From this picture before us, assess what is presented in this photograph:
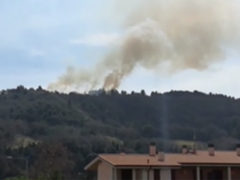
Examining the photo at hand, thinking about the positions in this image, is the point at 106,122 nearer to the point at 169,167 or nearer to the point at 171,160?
the point at 171,160

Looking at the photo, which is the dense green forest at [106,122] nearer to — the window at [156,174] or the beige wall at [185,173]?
the beige wall at [185,173]

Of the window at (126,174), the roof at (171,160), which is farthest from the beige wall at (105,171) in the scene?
the window at (126,174)

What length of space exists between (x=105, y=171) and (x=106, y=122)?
107 meters

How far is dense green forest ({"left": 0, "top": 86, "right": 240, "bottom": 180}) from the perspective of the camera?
389ft

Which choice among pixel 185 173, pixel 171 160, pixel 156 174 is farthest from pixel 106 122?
pixel 156 174

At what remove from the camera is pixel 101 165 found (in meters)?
59.9

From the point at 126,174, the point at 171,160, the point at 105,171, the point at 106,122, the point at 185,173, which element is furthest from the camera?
the point at 106,122

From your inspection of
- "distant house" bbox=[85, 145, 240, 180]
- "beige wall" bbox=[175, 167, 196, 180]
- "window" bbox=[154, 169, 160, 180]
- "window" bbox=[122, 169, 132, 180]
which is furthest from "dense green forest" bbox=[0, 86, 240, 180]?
"window" bbox=[154, 169, 160, 180]

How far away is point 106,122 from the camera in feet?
543

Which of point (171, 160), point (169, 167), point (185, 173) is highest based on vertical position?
point (171, 160)

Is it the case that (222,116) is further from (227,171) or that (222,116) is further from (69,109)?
(227,171)

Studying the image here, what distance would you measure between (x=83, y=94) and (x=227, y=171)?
131672mm

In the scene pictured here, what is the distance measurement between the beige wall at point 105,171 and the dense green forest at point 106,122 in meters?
36.0

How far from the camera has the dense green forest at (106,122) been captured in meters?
118
